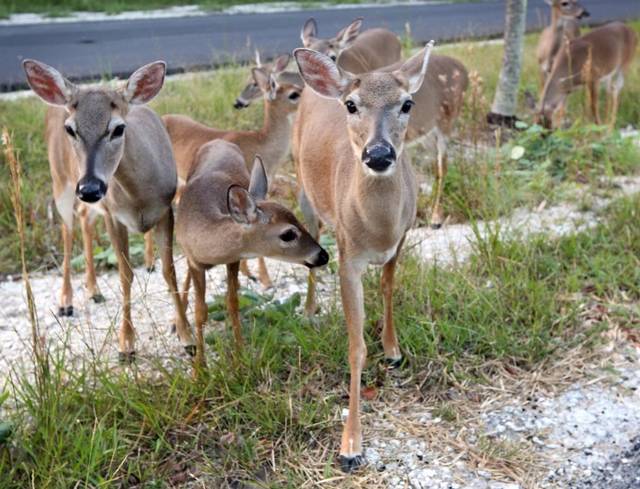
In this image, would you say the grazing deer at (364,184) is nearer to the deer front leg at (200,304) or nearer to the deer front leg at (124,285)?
the deer front leg at (200,304)

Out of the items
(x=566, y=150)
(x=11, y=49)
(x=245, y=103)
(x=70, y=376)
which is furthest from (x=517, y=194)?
(x=11, y=49)

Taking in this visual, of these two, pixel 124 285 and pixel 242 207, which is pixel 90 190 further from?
pixel 124 285

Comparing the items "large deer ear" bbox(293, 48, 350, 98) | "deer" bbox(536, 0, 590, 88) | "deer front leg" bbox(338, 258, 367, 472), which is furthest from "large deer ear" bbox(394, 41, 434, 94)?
"deer" bbox(536, 0, 590, 88)

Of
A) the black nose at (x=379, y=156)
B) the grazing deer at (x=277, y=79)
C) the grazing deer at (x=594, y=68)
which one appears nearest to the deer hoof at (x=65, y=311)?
the grazing deer at (x=277, y=79)

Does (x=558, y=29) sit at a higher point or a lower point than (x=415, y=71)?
lower

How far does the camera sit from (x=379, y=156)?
3584mm

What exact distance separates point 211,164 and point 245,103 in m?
2.45

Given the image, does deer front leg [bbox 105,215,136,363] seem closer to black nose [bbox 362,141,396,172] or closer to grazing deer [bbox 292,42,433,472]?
grazing deer [bbox 292,42,433,472]

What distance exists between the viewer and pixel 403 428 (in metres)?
4.14

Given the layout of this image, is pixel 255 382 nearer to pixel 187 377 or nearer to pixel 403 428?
pixel 187 377

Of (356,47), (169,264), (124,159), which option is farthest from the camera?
(356,47)

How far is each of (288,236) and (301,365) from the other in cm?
67

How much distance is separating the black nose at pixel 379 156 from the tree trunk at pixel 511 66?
208 inches

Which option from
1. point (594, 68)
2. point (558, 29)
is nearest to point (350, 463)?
point (594, 68)
